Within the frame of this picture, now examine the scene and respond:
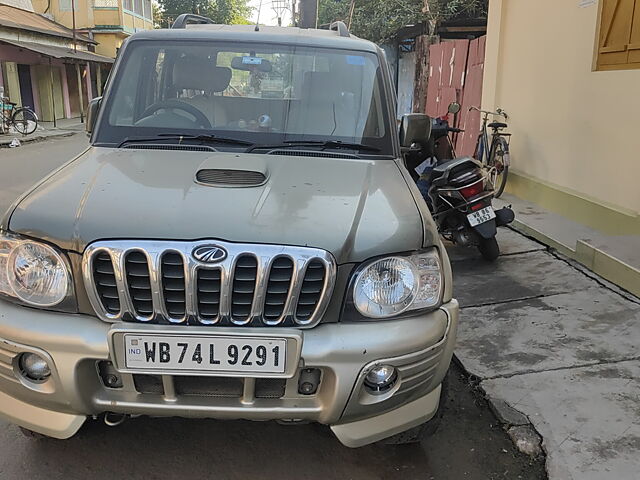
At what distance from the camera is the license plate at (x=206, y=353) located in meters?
2.17

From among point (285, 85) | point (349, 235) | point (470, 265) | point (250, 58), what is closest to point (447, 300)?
point (349, 235)

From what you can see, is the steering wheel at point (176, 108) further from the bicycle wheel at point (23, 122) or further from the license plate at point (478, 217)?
the bicycle wheel at point (23, 122)

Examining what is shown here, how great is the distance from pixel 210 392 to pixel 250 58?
2.04m

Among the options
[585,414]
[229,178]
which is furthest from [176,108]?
[585,414]

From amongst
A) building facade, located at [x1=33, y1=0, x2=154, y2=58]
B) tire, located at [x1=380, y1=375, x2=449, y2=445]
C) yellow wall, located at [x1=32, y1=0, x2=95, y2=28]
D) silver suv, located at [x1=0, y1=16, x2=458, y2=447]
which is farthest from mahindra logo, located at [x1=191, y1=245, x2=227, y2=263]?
yellow wall, located at [x1=32, y1=0, x2=95, y2=28]

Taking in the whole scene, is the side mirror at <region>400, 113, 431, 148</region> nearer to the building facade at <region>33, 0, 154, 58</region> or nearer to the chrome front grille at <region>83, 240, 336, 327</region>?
the chrome front grille at <region>83, 240, 336, 327</region>

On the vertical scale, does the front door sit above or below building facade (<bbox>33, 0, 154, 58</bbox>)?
below

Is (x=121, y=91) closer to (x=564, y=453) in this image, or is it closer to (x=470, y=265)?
(x=564, y=453)

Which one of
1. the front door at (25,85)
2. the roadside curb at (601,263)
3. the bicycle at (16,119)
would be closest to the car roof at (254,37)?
the roadside curb at (601,263)

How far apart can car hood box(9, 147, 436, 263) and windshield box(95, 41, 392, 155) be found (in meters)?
0.39

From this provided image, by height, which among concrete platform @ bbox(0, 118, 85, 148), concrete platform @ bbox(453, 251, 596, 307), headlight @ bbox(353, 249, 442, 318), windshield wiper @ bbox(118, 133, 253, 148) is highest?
windshield wiper @ bbox(118, 133, 253, 148)

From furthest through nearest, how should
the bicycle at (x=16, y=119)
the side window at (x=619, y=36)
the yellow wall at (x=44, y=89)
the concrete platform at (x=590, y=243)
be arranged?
1. the yellow wall at (x=44, y=89)
2. the bicycle at (x=16, y=119)
3. the side window at (x=619, y=36)
4. the concrete platform at (x=590, y=243)

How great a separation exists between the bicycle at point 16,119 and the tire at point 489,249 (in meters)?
16.7

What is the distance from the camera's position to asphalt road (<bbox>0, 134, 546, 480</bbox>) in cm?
271
